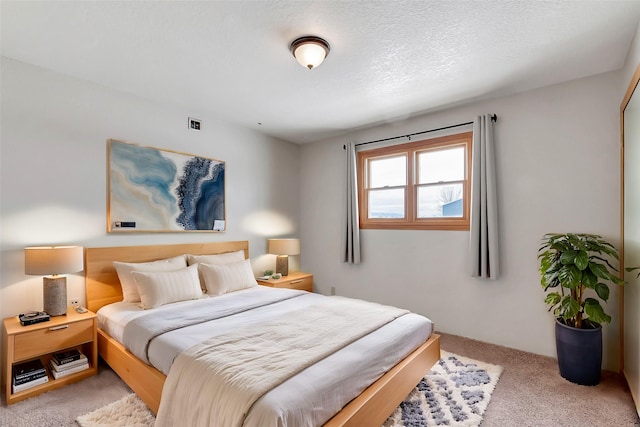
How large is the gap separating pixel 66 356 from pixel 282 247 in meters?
2.44

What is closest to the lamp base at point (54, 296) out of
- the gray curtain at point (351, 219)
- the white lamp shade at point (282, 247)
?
the white lamp shade at point (282, 247)

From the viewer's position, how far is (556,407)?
Result: 7.09ft

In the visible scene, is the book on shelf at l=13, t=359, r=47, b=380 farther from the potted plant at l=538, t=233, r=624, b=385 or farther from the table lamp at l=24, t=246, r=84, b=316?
the potted plant at l=538, t=233, r=624, b=385

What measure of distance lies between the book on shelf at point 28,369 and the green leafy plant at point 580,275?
407 centimetres

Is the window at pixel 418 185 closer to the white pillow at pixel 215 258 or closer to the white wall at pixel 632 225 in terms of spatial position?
the white wall at pixel 632 225

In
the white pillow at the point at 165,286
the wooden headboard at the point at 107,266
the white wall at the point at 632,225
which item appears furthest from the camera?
the wooden headboard at the point at 107,266

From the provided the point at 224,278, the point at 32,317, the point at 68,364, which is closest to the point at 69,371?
the point at 68,364

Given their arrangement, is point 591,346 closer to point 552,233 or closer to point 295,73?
point 552,233

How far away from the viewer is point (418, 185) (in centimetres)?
387

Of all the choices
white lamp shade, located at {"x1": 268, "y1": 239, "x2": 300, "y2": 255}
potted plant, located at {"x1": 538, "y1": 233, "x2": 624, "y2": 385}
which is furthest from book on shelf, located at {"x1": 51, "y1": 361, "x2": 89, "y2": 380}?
potted plant, located at {"x1": 538, "y1": 233, "x2": 624, "y2": 385}

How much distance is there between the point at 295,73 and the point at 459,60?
1366 millimetres

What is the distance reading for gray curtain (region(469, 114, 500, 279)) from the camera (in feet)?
10.3

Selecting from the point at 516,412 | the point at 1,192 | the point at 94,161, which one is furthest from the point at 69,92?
the point at 516,412

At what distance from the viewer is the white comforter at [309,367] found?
1380 millimetres
